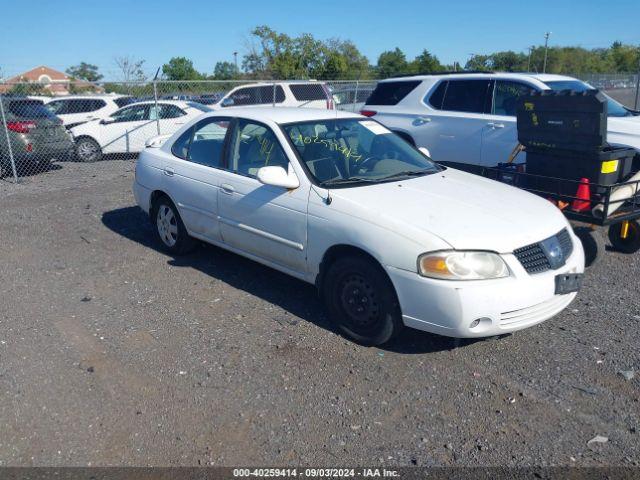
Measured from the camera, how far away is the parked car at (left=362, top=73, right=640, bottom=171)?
8.11 meters

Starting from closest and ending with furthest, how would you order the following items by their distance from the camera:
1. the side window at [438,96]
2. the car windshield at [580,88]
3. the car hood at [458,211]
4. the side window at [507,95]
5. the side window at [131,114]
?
the car hood at [458,211]
the car windshield at [580,88]
the side window at [507,95]
the side window at [438,96]
the side window at [131,114]

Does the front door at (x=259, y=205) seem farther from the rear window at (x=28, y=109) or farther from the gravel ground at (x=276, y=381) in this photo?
the rear window at (x=28, y=109)

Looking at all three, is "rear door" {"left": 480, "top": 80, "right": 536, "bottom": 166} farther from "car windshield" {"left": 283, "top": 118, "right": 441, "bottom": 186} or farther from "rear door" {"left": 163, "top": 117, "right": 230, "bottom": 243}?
"rear door" {"left": 163, "top": 117, "right": 230, "bottom": 243}

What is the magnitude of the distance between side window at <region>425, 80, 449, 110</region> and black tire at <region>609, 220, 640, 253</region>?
11.3ft

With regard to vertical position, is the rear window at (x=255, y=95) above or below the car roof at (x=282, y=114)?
below

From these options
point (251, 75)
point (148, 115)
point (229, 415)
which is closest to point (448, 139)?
point (229, 415)

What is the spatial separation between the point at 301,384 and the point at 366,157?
2.15 metres

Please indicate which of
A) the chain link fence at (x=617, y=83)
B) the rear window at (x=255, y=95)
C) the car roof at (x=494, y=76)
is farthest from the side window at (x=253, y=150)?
the chain link fence at (x=617, y=83)

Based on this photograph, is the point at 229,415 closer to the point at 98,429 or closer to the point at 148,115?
the point at 98,429

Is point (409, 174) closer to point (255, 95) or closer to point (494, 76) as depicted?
point (494, 76)

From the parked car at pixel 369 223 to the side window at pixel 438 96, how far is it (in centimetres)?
371

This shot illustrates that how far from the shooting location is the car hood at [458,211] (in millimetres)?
3885

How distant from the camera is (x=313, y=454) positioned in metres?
3.15

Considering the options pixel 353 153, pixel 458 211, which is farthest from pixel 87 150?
pixel 458 211
